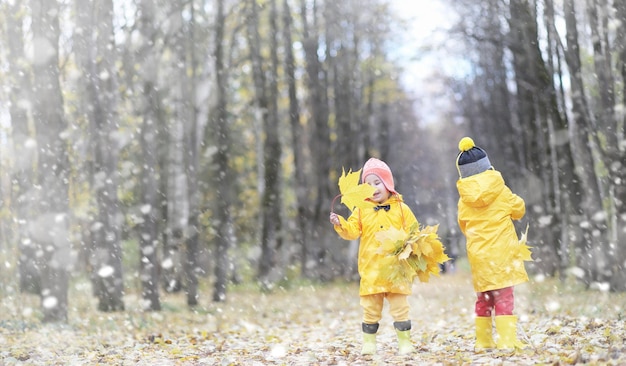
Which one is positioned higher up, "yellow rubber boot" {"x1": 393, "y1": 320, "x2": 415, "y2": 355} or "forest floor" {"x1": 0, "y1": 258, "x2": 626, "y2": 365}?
"yellow rubber boot" {"x1": 393, "y1": 320, "x2": 415, "y2": 355}

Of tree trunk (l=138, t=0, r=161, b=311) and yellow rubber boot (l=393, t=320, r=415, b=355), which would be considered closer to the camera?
yellow rubber boot (l=393, t=320, r=415, b=355)

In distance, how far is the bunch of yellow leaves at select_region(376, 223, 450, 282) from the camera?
6957mm

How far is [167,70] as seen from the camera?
81.1 feet

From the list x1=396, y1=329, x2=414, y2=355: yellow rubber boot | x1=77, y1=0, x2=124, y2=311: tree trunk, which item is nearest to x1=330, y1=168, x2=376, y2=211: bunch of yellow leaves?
x1=396, y1=329, x2=414, y2=355: yellow rubber boot

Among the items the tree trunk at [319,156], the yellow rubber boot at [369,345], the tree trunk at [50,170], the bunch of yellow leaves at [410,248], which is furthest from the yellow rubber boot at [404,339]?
the tree trunk at [319,156]

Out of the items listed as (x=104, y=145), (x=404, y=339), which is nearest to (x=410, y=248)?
(x=404, y=339)

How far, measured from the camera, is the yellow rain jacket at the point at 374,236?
23.1 ft

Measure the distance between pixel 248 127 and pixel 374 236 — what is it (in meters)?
22.3

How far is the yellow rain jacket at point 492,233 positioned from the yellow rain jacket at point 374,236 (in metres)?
0.60

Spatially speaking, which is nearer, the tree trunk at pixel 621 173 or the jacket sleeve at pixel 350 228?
the jacket sleeve at pixel 350 228

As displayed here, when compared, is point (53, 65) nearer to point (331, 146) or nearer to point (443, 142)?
point (331, 146)

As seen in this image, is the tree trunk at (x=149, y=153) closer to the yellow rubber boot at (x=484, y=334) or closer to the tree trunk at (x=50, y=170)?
the tree trunk at (x=50, y=170)

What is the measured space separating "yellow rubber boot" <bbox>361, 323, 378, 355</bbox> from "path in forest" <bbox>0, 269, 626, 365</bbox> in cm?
12

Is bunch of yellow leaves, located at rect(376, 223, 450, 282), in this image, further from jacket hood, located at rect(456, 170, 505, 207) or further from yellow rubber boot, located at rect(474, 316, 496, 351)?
yellow rubber boot, located at rect(474, 316, 496, 351)
